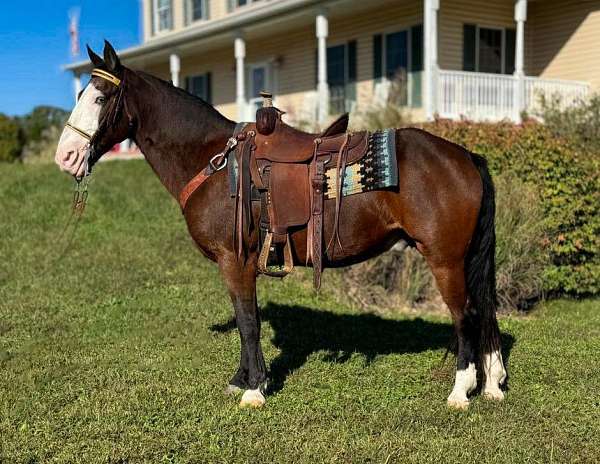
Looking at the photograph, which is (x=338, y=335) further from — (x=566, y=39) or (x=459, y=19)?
(x=566, y=39)

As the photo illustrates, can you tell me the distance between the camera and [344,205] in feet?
14.6

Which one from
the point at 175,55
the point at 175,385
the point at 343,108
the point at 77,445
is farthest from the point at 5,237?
the point at 175,55

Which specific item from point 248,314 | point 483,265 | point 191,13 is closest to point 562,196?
point 483,265

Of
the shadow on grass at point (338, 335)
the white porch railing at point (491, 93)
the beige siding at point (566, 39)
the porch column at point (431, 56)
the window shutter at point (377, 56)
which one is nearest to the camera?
the shadow on grass at point (338, 335)

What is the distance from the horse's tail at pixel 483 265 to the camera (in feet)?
14.9

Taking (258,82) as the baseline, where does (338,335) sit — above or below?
below

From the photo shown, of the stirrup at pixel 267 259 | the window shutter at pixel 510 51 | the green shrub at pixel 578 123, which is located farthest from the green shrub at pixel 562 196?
the window shutter at pixel 510 51

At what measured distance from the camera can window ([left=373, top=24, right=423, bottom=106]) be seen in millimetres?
15289

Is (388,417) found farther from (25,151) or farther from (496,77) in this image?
(25,151)

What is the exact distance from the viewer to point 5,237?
1031 centimetres

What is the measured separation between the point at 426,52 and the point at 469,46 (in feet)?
8.09

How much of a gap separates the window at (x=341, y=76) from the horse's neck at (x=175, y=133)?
12.4 m

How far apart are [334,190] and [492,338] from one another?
1.57 metres

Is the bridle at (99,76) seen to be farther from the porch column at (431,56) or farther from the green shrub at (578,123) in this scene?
the porch column at (431,56)
